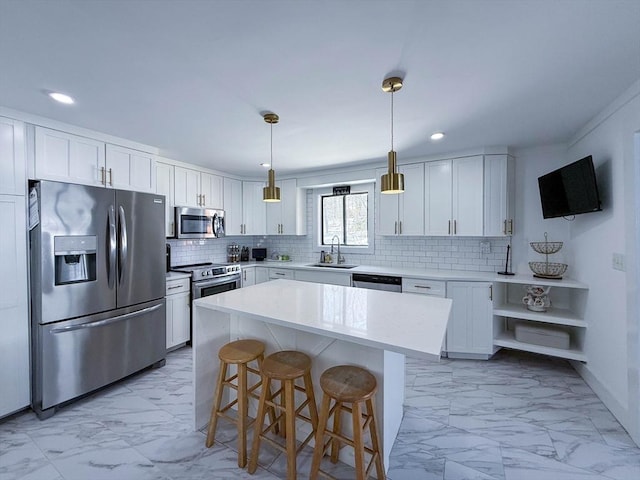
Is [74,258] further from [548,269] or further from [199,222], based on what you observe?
[548,269]

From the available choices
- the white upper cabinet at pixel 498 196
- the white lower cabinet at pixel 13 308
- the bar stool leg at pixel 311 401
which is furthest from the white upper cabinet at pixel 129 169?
the white upper cabinet at pixel 498 196

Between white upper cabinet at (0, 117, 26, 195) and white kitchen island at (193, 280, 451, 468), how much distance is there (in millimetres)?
1715

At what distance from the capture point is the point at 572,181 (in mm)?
2645

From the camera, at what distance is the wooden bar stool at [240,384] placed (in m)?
1.81

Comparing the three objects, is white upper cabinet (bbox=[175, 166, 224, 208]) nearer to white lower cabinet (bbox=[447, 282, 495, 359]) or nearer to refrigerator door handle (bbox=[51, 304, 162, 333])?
refrigerator door handle (bbox=[51, 304, 162, 333])

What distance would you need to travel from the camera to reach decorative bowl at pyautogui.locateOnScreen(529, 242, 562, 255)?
314 centimetres

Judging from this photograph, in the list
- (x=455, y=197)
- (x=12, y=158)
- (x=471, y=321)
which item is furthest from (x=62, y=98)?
(x=471, y=321)

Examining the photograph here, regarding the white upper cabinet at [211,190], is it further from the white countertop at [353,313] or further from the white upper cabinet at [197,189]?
the white countertop at [353,313]

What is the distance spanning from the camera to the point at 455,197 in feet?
11.6

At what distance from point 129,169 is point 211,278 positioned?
1.59 metres

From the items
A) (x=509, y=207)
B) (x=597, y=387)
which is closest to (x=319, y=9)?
(x=509, y=207)

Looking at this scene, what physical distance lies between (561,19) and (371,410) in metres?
2.11

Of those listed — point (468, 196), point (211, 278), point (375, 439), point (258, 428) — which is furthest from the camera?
point (211, 278)

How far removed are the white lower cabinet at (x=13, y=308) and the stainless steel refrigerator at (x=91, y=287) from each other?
6cm
